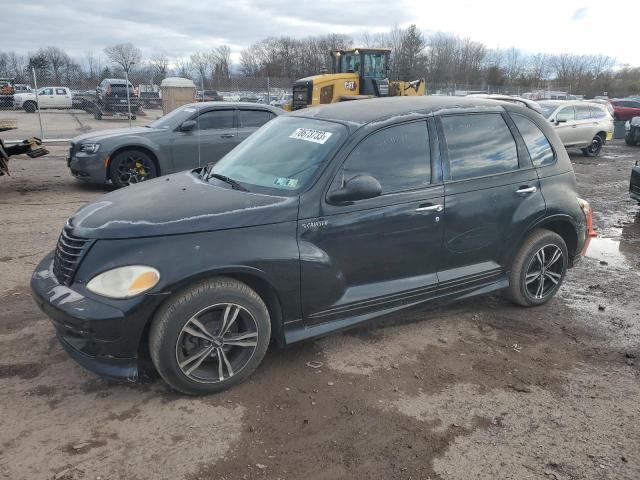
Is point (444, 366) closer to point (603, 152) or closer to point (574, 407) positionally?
point (574, 407)

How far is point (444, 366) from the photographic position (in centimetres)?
387

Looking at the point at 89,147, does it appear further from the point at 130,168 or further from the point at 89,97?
the point at 89,97

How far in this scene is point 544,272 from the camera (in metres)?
4.85

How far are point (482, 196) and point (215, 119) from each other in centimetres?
661

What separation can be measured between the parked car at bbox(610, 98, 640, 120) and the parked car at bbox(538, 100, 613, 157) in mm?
13545

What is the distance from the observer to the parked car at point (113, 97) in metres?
26.3

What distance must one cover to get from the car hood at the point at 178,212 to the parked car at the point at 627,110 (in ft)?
100

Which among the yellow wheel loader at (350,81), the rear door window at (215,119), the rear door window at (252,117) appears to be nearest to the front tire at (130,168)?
the rear door window at (215,119)

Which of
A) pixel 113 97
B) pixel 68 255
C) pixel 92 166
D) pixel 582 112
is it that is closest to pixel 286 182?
pixel 68 255

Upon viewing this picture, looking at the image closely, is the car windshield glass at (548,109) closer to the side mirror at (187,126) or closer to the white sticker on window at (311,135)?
the side mirror at (187,126)

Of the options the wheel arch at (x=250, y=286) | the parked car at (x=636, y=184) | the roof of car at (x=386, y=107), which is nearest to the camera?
the wheel arch at (x=250, y=286)

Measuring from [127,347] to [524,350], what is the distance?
2969mm

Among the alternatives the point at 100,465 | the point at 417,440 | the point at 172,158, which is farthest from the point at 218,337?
the point at 172,158

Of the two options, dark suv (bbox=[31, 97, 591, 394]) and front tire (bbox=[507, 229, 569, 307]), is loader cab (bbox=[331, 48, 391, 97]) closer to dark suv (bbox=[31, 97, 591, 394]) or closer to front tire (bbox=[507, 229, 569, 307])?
dark suv (bbox=[31, 97, 591, 394])
